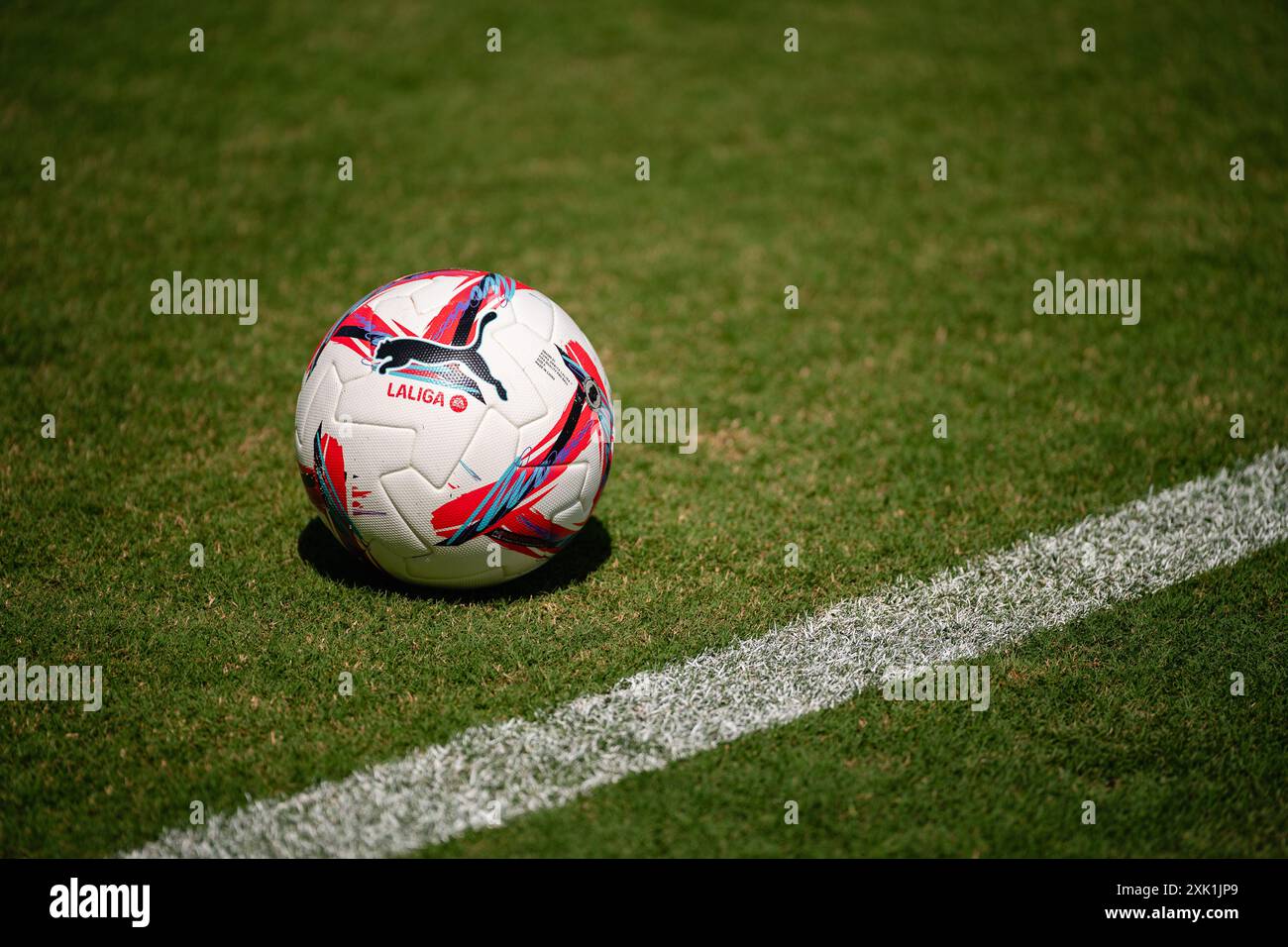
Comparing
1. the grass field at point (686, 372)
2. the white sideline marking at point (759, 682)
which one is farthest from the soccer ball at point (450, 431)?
the white sideline marking at point (759, 682)

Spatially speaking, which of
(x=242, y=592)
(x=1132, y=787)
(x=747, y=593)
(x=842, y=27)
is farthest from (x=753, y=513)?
(x=842, y=27)

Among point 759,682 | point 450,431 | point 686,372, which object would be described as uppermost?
point 686,372

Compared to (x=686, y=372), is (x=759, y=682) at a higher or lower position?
lower

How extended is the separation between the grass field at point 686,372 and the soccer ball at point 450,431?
1.30 ft

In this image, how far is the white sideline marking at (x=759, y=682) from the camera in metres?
3.22

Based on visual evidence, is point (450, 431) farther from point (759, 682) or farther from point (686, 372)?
point (686, 372)

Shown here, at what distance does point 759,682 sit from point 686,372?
2609 millimetres

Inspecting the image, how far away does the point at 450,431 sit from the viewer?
3674 mm

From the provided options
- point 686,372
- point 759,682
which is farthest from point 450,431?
point 686,372

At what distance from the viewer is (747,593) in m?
4.32

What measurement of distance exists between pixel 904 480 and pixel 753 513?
855 millimetres

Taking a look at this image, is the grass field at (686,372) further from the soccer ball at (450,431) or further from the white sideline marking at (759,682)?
the soccer ball at (450,431)

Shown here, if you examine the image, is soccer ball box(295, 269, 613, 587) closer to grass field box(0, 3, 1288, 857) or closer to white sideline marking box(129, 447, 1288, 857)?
grass field box(0, 3, 1288, 857)

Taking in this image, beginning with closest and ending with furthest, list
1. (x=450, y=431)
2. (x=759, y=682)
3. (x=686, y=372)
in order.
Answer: (x=450, y=431)
(x=759, y=682)
(x=686, y=372)
